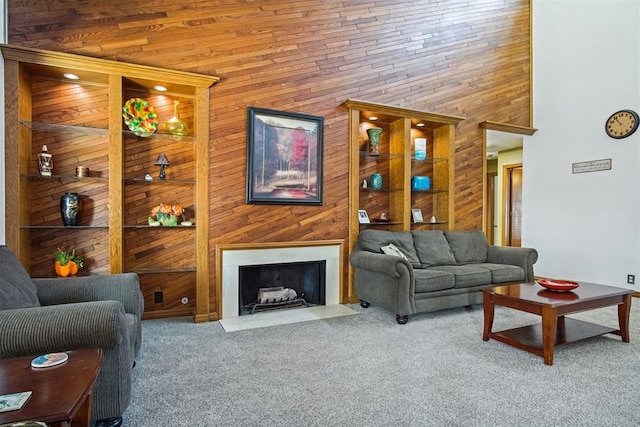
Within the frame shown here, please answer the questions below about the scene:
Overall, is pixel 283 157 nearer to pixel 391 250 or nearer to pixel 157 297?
pixel 391 250

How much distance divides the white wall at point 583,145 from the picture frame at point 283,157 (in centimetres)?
382

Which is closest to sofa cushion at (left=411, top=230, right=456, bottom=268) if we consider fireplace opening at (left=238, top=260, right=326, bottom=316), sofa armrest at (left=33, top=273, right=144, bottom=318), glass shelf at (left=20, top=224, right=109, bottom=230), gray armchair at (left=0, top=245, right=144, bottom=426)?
fireplace opening at (left=238, top=260, right=326, bottom=316)

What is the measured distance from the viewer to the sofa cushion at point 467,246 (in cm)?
448

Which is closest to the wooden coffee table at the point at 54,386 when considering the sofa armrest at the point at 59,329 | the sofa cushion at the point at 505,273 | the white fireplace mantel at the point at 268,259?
the sofa armrest at the point at 59,329

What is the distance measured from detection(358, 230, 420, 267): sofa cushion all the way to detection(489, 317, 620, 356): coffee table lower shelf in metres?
1.37

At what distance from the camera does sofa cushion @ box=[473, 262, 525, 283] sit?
3938 millimetres

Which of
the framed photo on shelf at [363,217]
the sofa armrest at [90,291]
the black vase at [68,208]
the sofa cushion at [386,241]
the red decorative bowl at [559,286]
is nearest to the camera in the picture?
the sofa armrest at [90,291]

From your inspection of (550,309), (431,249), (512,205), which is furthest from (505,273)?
(512,205)

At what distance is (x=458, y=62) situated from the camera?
5.05m

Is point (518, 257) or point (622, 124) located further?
point (622, 124)

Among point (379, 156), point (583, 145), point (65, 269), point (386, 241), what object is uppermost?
point (583, 145)

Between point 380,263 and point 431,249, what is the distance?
→ 1008 millimetres

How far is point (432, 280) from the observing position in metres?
3.53

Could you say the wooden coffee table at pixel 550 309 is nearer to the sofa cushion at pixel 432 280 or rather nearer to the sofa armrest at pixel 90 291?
the sofa cushion at pixel 432 280
